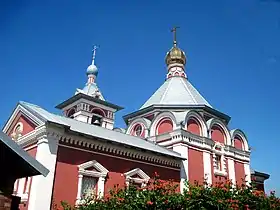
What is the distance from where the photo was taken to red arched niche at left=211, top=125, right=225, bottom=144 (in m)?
22.1

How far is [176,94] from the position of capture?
24.7 m

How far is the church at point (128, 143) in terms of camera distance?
13891 mm

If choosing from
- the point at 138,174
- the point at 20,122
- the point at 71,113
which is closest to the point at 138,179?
the point at 138,174

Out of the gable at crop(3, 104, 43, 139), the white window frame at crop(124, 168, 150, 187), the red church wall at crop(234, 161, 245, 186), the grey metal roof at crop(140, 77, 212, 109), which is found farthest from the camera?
the grey metal roof at crop(140, 77, 212, 109)

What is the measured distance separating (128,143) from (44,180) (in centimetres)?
468

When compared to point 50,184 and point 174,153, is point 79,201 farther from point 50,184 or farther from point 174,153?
point 174,153

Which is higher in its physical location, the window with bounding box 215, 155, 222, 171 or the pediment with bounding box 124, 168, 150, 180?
the window with bounding box 215, 155, 222, 171

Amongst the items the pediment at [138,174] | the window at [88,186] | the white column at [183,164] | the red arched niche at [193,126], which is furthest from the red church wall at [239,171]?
the window at [88,186]

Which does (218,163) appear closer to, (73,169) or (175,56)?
(73,169)

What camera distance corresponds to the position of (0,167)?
5805 mm

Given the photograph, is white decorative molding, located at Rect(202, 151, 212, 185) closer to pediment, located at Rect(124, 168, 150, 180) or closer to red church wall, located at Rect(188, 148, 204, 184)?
red church wall, located at Rect(188, 148, 204, 184)

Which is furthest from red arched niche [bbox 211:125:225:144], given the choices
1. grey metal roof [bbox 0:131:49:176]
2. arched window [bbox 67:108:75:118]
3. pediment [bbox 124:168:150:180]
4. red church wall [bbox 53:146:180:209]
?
grey metal roof [bbox 0:131:49:176]

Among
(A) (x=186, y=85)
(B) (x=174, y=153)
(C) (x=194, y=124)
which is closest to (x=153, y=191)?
(B) (x=174, y=153)

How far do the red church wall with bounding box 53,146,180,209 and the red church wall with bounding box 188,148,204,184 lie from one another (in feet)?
13.2
